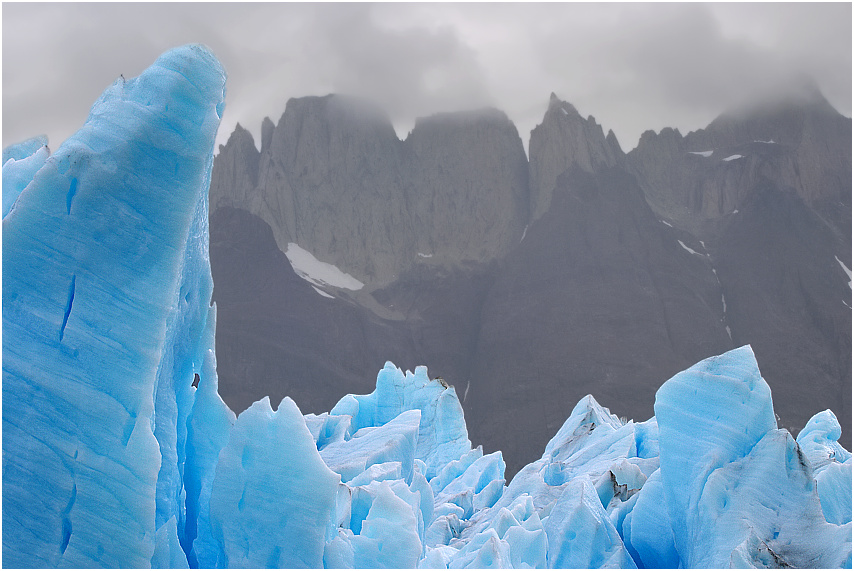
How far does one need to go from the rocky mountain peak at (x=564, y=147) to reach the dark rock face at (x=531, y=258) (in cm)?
14

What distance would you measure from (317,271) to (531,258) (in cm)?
1413

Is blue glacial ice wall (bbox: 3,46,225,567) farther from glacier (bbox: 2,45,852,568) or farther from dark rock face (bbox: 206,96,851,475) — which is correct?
dark rock face (bbox: 206,96,851,475)

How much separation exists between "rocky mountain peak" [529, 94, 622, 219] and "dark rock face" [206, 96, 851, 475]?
0.46 feet

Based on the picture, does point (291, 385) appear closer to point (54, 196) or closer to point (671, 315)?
point (671, 315)

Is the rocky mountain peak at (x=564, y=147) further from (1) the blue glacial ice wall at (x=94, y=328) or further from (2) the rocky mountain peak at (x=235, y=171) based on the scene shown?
(1) the blue glacial ice wall at (x=94, y=328)

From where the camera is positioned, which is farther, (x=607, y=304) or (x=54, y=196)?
(x=607, y=304)

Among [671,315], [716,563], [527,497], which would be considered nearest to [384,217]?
[671,315]

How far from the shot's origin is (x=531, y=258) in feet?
142

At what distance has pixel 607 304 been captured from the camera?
129 ft

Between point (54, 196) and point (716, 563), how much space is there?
567cm

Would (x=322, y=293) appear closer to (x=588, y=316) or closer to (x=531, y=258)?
(x=531, y=258)

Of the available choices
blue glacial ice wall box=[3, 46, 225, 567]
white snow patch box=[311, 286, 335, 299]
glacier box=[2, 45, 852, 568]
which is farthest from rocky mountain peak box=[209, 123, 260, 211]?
blue glacial ice wall box=[3, 46, 225, 567]

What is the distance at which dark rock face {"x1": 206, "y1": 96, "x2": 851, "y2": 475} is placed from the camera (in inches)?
1459

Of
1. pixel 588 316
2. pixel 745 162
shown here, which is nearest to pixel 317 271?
pixel 588 316
